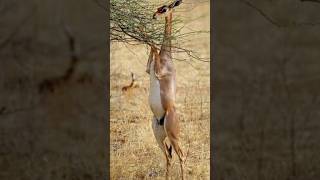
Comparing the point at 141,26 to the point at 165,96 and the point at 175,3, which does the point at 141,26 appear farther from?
the point at 165,96

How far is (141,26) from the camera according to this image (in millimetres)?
5793

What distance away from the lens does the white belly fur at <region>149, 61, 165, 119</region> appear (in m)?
5.80

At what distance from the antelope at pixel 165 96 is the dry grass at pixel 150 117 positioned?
0.12 ft

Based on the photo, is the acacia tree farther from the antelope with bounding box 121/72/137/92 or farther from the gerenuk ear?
the antelope with bounding box 121/72/137/92

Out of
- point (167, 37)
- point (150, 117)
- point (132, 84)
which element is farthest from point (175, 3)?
point (150, 117)

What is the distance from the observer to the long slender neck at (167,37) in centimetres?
577

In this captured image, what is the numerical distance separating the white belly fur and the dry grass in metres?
0.04

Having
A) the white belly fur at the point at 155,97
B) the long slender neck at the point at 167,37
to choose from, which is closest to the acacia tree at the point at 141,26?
the long slender neck at the point at 167,37

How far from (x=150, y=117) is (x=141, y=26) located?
2.07ft

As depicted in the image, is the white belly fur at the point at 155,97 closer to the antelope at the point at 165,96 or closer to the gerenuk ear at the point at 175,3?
the antelope at the point at 165,96

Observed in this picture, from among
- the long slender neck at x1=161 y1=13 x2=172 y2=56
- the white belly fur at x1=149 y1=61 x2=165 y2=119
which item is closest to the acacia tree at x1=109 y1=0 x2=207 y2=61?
the long slender neck at x1=161 y1=13 x2=172 y2=56

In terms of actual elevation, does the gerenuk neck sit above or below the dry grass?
above
